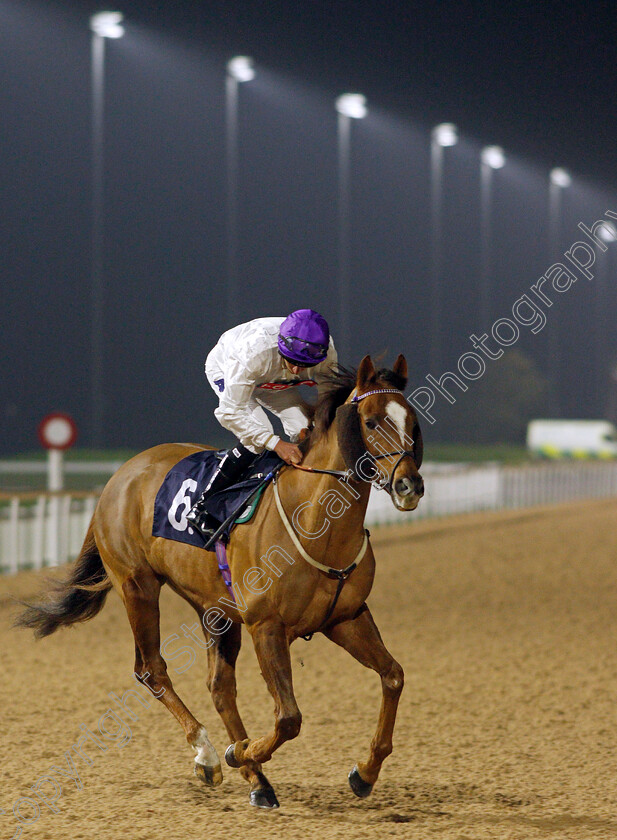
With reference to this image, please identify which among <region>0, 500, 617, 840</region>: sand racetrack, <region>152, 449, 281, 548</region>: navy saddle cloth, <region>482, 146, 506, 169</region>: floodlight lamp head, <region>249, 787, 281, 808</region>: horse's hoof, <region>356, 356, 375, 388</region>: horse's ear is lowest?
<region>0, 500, 617, 840</region>: sand racetrack

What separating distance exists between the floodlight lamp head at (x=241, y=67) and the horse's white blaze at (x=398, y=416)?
53.6 ft

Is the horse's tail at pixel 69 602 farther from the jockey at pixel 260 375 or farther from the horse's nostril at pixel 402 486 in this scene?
the horse's nostril at pixel 402 486

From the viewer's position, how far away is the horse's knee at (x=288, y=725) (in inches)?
153

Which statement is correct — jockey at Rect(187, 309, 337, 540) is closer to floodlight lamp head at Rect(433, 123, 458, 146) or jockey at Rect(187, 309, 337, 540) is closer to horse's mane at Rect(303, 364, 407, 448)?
horse's mane at Rect(303, 364, 407, 448)

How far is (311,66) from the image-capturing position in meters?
18.8

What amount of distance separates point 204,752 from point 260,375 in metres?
1.60

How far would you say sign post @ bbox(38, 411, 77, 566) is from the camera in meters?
11.9

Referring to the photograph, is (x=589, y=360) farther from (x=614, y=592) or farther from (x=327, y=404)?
(x=327, y=404)

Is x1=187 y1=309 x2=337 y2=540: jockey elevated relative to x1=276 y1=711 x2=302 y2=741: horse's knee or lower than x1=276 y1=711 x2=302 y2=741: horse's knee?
elevated

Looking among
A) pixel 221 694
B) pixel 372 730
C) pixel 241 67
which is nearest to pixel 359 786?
pixel 221 694

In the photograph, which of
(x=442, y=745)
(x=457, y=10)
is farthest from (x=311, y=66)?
(x=442, y=745)

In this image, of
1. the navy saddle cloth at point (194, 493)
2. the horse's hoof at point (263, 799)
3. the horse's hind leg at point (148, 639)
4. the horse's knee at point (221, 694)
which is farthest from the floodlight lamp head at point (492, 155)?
the horse's hoof at point (263, 799)

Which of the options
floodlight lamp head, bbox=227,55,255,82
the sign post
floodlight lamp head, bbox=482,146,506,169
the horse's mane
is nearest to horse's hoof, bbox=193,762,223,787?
the horse's mane

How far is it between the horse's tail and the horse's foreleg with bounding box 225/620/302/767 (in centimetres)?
149
